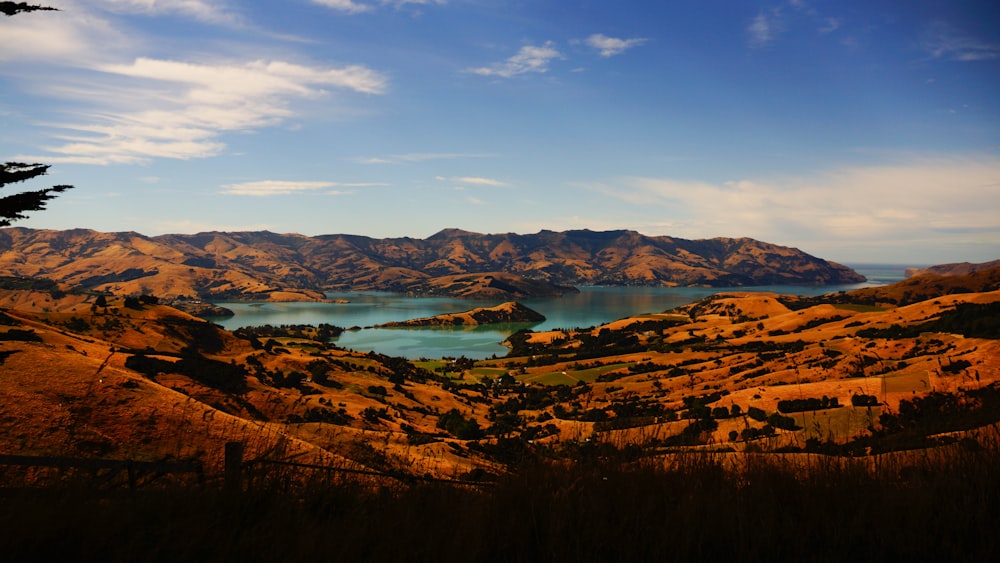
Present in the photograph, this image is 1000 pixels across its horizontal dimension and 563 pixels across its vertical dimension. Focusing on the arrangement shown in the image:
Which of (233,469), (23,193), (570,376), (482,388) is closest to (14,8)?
(23,193)

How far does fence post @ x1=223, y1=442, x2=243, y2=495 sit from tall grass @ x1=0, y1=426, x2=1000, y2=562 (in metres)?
0.09

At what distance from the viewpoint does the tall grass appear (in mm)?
3432

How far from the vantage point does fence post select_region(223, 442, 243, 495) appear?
167 inches

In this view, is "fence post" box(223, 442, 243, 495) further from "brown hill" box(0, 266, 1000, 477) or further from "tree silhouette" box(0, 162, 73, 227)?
"tree silhouette" box(0, 162, 73, 227)

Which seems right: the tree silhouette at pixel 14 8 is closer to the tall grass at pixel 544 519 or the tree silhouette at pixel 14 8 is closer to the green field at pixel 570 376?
the tall grass at pixel 544 519

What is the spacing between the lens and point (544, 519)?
3.89 metres

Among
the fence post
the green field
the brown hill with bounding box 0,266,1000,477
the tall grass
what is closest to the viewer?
the tall grass

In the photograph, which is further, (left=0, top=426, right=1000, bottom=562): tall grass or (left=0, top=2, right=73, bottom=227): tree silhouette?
(left=0, top=2, right=73, bottom=227): tree silhouette

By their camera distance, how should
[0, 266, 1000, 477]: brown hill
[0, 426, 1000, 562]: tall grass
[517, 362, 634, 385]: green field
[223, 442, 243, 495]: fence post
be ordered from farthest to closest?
1. [517, 362, 634, 385]: green field
2. [0, 266, 1000, 477]: brown hill
3. [223, 442, 243, 495]: fence post
4. [0, 426, 1000, 562]: tall grass

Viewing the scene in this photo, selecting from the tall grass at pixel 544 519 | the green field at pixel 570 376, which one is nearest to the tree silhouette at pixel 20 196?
the tall grass at pixel 544 519

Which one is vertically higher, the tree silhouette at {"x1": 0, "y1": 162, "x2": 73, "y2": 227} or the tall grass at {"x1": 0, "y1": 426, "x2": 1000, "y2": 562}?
the tree silhouette at {"x1": 0, "y1": 162, "x2": 73, "y2": 227}

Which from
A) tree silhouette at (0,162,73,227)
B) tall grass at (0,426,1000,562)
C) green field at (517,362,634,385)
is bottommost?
green field at (517,362,634,385)

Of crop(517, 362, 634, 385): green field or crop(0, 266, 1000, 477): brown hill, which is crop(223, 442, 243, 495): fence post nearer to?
crop(0, 266, 1000, 477): brown hill

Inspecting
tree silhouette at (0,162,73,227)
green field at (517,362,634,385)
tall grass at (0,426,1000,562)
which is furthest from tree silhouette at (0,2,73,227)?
green field at (517,362,634,385)
